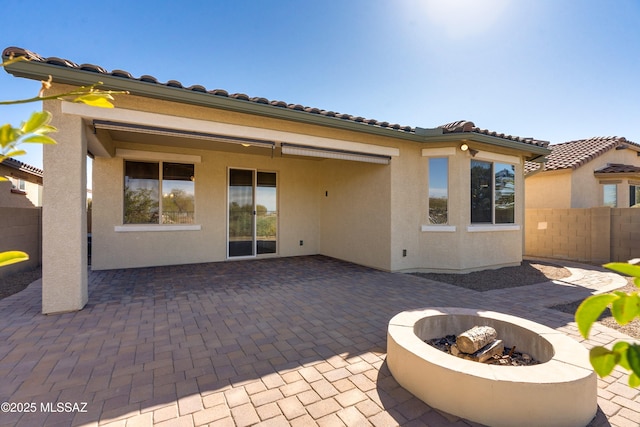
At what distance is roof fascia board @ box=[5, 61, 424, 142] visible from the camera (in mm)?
4660

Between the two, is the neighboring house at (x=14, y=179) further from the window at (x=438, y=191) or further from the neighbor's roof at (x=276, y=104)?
the window at (x=438, y=191)

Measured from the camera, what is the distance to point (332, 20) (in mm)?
9133

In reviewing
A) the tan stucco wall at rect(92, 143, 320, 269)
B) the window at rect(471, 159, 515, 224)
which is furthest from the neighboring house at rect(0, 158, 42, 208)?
the window at rect(471, 159, 515, 224)

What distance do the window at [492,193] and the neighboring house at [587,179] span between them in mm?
5224

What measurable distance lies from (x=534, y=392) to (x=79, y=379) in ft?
14.8

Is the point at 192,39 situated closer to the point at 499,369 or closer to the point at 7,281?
the point at 7,281

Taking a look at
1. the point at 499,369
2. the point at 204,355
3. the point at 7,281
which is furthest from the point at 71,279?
the point at 499,369

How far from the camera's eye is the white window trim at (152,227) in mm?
8913

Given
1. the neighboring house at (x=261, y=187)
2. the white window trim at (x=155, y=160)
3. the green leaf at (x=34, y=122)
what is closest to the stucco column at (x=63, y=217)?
the neighboring house at (x=261, y=187)

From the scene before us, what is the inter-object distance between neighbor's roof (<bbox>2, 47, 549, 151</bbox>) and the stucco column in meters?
0.83

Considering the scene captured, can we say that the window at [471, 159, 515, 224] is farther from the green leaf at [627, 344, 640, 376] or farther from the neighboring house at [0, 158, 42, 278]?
the neighboring house at [0, 158, 42, 278]

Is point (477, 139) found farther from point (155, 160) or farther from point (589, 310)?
point (155, 160)

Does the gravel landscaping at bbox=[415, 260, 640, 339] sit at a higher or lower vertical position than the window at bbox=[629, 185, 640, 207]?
lower

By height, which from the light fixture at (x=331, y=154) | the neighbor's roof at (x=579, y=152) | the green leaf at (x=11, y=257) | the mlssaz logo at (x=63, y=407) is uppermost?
the neighbor's roof at (x=579, y=152)
